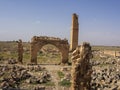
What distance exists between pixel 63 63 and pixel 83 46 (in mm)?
29797

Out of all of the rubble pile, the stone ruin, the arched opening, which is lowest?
the rubble pile

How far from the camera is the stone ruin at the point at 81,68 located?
1084 cm

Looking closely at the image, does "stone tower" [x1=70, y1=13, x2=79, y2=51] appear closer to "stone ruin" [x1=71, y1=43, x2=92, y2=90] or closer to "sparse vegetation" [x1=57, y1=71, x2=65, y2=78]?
"sparse vegetation" [x1=57, y1=71, x2=65, y2=78]

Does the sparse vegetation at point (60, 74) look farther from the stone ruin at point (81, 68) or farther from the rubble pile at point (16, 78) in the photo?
the stone ruin at point (81, 68)

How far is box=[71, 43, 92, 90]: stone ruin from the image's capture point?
35.6ft

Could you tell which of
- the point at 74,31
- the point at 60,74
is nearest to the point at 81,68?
the point at 60,74

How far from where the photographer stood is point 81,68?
10953 mm

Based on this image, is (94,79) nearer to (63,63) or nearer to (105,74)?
(105,74)

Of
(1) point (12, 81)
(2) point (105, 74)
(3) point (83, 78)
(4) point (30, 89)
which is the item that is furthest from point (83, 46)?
(2) point (105, 74)

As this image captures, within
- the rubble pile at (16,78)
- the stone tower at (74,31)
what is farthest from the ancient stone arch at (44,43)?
the rubble pile at (16,78)

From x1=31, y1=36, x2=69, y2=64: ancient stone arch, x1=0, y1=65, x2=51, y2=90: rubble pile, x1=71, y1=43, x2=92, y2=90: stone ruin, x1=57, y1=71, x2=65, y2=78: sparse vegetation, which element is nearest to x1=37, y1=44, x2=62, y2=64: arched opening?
x1=31, y1=36, x2=69, y2=64: ancient stone arch

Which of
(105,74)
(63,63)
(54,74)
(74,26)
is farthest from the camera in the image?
(74,26)

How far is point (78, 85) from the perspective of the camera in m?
11.1

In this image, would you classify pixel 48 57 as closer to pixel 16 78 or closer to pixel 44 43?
pixel 44 43
